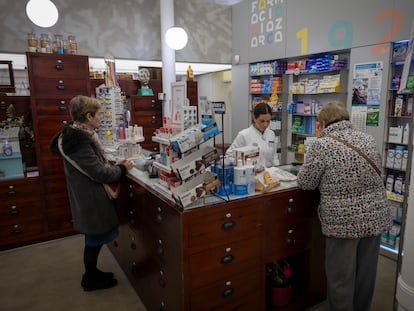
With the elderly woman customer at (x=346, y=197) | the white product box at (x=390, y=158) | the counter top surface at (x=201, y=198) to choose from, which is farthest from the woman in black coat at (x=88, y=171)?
the white product box at (x=390, y=158)

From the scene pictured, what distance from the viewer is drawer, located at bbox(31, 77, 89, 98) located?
3.83m

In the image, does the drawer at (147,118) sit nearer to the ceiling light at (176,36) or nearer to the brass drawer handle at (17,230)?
the ceiling light at (176,36)

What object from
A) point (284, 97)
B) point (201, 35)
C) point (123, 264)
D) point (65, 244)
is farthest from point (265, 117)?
point (201, 35)

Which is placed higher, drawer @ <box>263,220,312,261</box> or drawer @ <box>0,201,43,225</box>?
drawer @ <box>263,220,312,261</box>

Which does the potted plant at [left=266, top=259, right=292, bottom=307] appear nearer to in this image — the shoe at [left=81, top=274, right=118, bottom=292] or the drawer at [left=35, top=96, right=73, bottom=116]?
the shoe at [left=81, top=274, right=118, bottom=292]

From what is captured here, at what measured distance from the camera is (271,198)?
2.21 m

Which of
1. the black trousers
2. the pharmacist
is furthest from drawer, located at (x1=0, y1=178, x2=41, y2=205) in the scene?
the black trousers

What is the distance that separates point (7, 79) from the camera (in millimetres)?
4328

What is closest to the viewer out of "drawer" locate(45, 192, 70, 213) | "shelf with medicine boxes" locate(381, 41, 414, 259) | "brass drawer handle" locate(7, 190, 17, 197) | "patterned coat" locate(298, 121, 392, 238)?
"patterned coat" locate(298, 121, 392, 238)

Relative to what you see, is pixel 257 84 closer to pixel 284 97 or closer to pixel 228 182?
pixel 284 97

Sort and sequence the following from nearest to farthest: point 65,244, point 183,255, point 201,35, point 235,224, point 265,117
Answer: point 183,255 < point 235,224 < point 265,117 < point 65,244 < point 201,35

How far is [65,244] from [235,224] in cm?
285

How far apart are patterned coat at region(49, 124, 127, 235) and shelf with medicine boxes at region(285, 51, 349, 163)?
2.66 m

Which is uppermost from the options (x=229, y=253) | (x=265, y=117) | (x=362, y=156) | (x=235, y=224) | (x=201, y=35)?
(x=201, y=35)
